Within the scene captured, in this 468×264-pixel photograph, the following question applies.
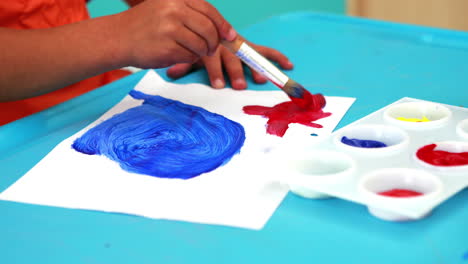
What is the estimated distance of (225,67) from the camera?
34.5 inches

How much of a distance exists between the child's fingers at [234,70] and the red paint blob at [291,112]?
9 cm

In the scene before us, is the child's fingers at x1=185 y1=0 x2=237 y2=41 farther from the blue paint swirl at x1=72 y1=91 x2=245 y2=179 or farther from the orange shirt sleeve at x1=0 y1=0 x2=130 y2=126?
the orange shirt sleeve at x1=0 y1=0 x2=130 y2=126

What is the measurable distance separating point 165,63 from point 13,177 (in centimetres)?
25

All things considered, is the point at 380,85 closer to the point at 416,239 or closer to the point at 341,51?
the point at 341,51

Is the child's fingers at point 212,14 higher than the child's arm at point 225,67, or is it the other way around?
the child's fingers at point 212,14

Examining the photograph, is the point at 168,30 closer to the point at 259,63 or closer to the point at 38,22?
the point at 259,63

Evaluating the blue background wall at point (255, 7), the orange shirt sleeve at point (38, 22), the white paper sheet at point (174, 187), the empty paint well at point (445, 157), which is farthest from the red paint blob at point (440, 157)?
the blue background wall at point (255, 7)

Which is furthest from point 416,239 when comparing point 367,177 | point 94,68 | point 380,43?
point 380,43

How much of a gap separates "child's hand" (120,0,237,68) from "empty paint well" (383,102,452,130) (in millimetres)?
241

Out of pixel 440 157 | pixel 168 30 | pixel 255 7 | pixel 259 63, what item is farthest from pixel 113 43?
pixel 255 7

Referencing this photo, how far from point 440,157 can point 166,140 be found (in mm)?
320

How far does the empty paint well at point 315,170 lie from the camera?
465mm

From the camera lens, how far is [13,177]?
59 cm

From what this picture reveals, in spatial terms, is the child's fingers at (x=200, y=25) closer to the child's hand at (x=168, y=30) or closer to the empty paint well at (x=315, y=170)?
the child's hand at (x=168, y=30)
